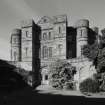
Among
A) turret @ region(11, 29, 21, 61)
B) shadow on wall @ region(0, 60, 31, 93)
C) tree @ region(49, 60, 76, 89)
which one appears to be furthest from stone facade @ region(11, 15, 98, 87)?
tree @ region(49, 60, 76, 89)

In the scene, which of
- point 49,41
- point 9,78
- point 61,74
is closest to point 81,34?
point 49,41

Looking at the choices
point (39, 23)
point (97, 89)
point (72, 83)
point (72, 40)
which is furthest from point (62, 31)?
point (97, 89)

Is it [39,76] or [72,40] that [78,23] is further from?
[39,76]

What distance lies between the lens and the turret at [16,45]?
44750mm

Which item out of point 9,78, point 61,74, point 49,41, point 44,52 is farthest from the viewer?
point 44,52

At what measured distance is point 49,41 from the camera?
139 feet

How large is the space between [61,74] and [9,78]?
374 inches

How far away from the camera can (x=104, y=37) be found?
30781mm

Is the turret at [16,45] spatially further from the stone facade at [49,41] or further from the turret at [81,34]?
the turret at [81,34]

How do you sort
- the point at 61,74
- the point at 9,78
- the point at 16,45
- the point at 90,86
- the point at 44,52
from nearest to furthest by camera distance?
A: 1. the point at 90,86
2. the point at 61,74
3. the point at 9,78
4. the point at 44,52
5. the point at 16,45

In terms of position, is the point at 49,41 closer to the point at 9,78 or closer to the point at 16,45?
the point at 16,45

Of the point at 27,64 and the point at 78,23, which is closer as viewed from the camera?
the point at 27,64

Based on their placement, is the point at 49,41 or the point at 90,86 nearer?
the point at 90,86

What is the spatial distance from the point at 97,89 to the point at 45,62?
17.5 meters
